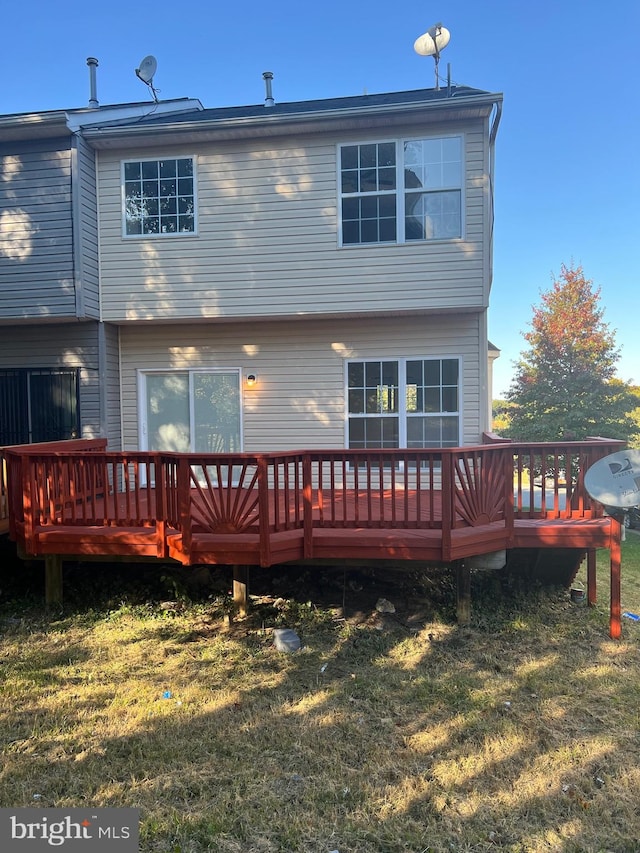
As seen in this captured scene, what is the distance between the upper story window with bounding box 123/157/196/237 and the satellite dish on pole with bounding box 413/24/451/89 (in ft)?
13.0

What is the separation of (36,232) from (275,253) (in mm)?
3442

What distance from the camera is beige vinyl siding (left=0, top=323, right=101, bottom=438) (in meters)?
7.51

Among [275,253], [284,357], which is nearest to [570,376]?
[284,357]

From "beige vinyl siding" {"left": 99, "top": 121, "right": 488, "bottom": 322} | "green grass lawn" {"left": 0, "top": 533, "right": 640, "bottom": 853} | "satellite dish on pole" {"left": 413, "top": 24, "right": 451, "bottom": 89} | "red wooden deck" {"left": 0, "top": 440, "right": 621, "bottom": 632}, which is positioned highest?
"satellite dish on pole" {"left": 413, "top": 24, "right": 451, "bottom": 89}

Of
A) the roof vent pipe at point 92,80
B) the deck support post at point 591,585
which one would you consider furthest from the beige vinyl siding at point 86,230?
the deck support post at point 591,585

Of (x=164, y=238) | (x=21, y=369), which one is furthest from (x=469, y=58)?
(x=21, y=369)

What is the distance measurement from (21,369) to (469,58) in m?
12.8

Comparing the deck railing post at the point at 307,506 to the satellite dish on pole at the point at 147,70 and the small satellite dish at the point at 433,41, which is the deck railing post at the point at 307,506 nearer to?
the small satellite dish at the point at 433,41

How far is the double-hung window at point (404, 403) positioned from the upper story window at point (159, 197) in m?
3.34

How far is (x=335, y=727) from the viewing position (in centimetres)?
345

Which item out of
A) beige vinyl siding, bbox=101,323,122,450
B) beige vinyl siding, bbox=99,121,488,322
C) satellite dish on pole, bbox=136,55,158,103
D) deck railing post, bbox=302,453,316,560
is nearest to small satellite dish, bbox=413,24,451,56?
beige vinyl siding, bbox=99,121,488,322

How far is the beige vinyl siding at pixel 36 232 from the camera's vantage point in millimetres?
7105

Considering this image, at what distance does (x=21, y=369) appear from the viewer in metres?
7.79

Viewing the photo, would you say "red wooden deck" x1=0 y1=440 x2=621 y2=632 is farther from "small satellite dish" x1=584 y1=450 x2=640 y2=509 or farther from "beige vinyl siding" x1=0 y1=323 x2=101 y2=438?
"beige vinyl siding" x1=0 y1=323 x2=101 y2=438
